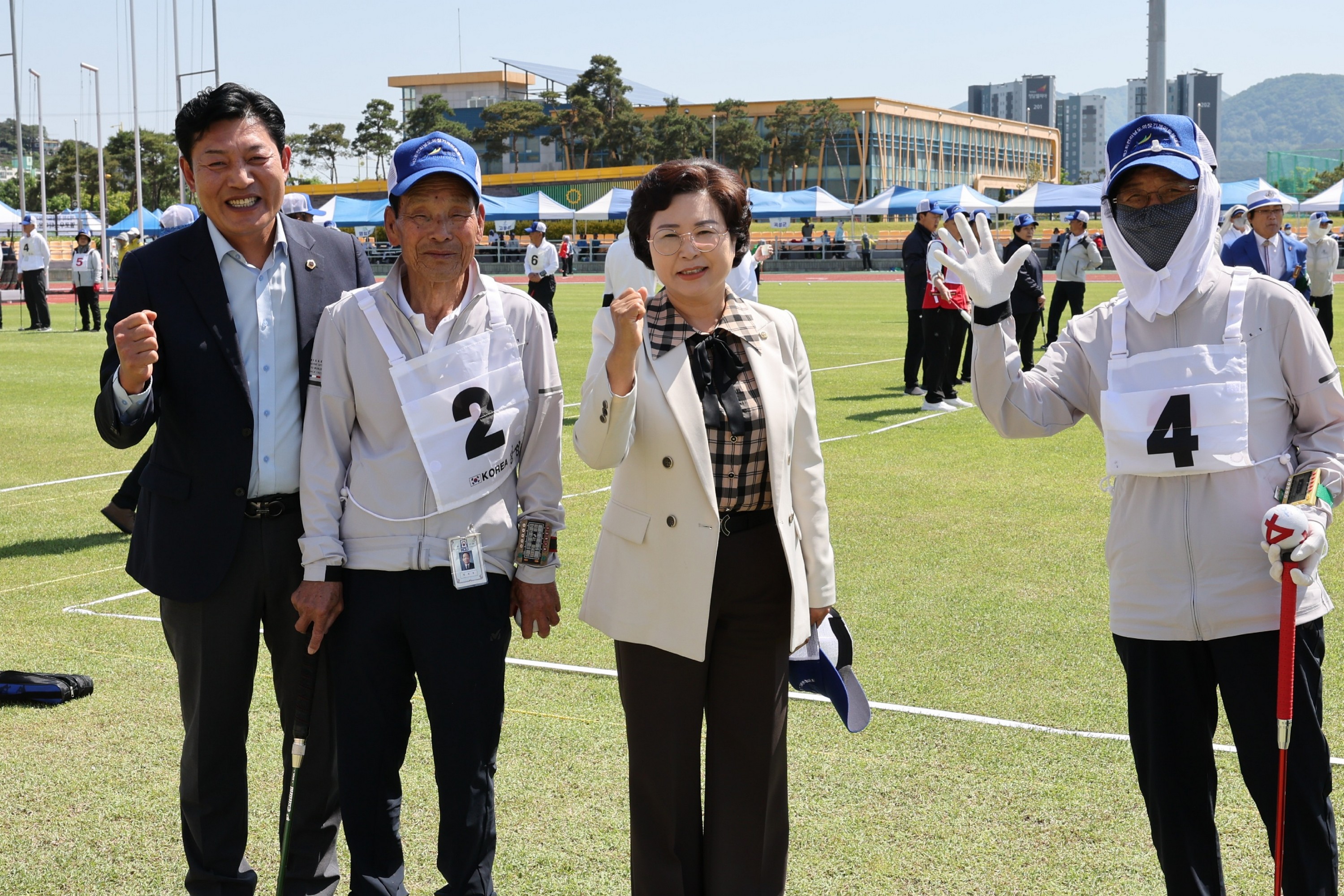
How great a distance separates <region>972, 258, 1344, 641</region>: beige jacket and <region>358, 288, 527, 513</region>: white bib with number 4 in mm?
1602

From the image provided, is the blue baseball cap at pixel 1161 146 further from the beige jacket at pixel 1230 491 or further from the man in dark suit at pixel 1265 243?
the man in dark suit at pixel 1265 243

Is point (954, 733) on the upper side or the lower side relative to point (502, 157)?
lower

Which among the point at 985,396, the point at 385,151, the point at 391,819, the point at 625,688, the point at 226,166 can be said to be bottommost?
the point at 391,819

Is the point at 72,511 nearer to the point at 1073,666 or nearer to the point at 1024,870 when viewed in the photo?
the point at 1073,666

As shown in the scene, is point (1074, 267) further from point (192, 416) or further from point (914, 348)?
point (192, 416)

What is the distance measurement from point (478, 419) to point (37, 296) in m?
26.3

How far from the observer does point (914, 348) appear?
50.0 feet

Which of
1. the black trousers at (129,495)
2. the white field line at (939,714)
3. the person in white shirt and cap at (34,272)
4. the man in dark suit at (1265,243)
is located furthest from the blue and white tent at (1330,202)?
the black trousers at (129,495)

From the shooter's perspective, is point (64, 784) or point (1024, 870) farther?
point (64, 784)

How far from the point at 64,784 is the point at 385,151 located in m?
109

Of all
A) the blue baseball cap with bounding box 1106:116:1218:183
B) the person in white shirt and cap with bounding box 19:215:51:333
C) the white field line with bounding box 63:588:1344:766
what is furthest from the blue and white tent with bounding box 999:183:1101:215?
the blue baseball cap with bounding box 1106:116:1218:183

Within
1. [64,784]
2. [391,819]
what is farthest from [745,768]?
[64,784]

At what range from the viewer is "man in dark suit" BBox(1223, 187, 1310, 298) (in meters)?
13.2

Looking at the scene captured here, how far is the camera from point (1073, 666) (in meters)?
5.57
